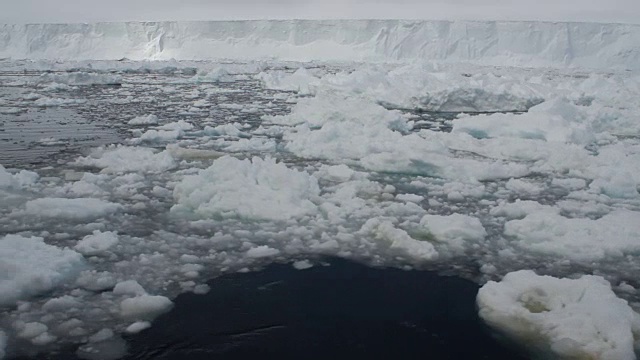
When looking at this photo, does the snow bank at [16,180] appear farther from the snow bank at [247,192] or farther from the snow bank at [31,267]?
the snow bank at [31,267]

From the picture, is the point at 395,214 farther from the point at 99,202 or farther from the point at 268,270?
the point at 99,202

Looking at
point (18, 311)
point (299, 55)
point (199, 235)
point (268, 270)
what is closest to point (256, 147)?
point (199, 235)

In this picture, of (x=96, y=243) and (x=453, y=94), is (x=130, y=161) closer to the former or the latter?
(x=96, y=243)

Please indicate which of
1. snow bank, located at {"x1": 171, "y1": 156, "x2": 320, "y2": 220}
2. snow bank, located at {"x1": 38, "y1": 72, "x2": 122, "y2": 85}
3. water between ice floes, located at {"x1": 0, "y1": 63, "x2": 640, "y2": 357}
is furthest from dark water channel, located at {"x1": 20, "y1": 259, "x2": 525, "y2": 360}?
snow bank, located at {"x1": 38, "y1": 72, "x2": 122, "y2": 85}

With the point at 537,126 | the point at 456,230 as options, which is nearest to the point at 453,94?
the point at 537,126

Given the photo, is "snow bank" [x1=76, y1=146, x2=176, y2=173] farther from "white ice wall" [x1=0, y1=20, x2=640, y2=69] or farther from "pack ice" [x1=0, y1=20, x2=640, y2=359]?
"white ice wall" [x1=0, y1=20, x2=640, y2=69]

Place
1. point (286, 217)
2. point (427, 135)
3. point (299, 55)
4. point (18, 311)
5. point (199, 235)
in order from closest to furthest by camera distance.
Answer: point (18, 311)
point (199, 235)
point (286, 217)
point (427, 135)
point (299, 55)
